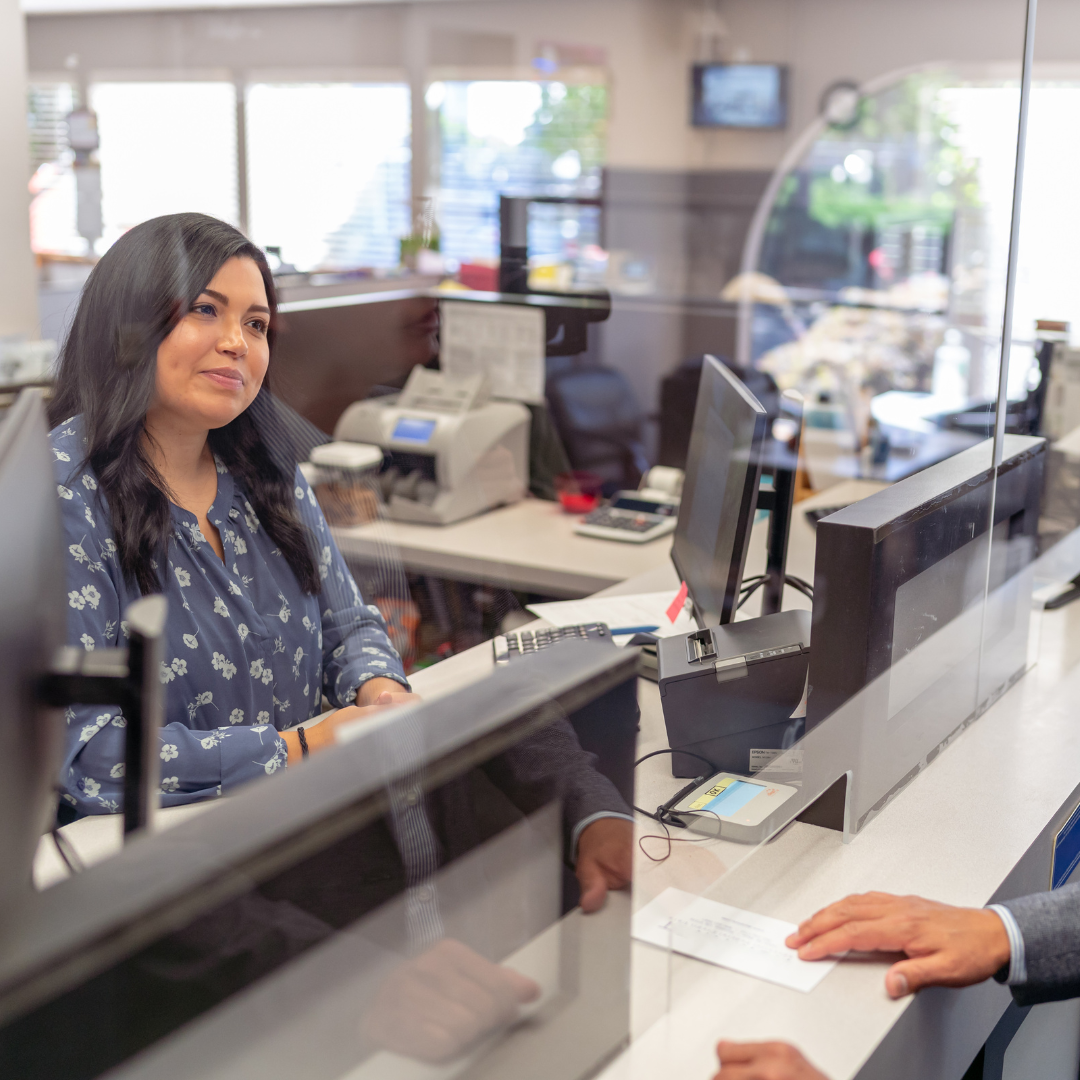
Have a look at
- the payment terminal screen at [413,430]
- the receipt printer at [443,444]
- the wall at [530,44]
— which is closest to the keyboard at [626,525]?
the receipt printer at [443,444]

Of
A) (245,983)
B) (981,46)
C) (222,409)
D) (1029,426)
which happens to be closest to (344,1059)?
(245,983)

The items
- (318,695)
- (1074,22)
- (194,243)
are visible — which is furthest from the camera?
(1074,22)

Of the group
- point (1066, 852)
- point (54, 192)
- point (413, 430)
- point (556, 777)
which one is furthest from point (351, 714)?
point (54, 192)

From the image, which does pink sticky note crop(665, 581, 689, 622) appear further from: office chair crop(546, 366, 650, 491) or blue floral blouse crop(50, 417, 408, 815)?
office chair crop(546, 366, 650, 491)

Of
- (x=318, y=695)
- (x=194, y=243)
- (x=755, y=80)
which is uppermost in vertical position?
(x=755, y=80)

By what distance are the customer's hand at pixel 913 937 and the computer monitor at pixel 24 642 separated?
25.3 inches

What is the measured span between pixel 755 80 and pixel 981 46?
46.6 inches

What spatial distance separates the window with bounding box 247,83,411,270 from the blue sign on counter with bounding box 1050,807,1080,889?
5.79 m

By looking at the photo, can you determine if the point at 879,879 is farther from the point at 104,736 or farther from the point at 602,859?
the point at 104,736

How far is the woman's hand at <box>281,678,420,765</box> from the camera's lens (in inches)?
27.2

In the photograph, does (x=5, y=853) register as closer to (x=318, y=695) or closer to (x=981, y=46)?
(x=318, y=695)

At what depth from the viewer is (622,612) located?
5.98ft

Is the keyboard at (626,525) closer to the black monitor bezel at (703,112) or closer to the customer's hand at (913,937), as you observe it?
the customer's hand at (913,937)

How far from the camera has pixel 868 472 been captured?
10.0 feet
